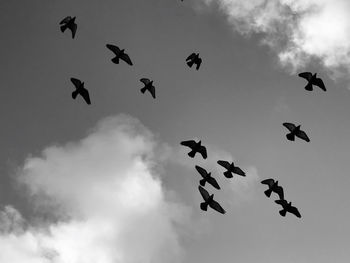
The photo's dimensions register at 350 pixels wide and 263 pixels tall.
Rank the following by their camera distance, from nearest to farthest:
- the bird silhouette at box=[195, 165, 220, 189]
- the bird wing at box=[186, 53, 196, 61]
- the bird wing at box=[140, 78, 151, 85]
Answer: the bird silhouette at box=[195, 165, 220, 189], the bird wing at box=[140, 78, 151, 85], the bird wing at box=[186, 53, 196, 61]

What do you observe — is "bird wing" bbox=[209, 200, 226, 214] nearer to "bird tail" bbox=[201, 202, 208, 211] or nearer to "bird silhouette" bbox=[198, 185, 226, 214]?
"bird silhouette" bbox=[198, 185, 226, 214]

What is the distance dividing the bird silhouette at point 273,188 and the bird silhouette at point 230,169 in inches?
→ 60.9

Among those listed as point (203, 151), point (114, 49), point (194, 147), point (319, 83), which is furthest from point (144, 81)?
point (319, 83)

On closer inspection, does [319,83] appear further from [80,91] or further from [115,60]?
[80,91]

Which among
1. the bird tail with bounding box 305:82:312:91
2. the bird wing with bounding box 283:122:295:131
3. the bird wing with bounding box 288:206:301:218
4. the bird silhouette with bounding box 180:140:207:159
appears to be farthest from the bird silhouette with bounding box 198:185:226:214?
the bird tail with bounding box 305:82:312:91

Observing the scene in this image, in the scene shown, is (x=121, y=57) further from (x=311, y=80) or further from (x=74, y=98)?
(x=311, y=80)

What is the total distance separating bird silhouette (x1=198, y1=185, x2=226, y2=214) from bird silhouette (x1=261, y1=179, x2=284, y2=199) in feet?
9.60

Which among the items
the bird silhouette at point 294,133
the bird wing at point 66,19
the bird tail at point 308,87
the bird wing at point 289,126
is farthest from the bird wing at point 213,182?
the bird wing at point 66,19

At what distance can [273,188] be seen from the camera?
26.3 metres

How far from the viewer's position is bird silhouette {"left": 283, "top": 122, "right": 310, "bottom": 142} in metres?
26.6

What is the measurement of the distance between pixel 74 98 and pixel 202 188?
9.51 meters

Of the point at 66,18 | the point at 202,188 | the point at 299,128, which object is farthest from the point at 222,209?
the point at 66,18

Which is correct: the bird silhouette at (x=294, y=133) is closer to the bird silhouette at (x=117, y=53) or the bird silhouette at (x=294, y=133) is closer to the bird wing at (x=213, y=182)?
the bird wing at (x=213, y=182)

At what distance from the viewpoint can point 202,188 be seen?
26922 millimetres
